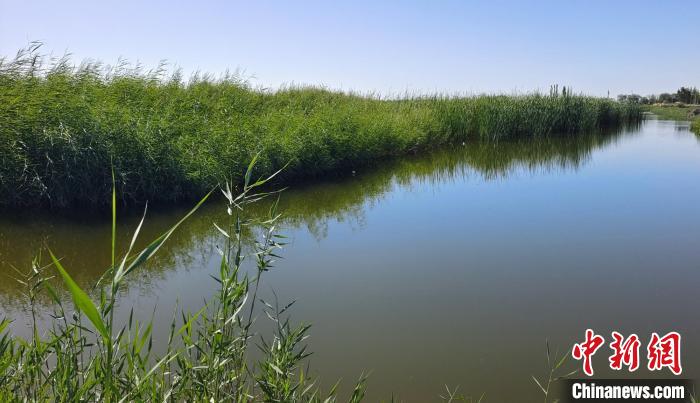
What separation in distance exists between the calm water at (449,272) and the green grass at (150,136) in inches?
19.9

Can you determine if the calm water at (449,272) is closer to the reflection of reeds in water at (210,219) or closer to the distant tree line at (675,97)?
the reflection of reeds in water at (210,219)

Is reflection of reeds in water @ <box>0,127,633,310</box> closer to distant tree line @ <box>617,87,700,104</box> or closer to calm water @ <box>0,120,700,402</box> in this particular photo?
calm water @ <box>0,120,700,402</box>

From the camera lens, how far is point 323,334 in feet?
11.0

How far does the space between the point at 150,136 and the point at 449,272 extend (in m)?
4.50

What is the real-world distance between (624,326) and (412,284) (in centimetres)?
155

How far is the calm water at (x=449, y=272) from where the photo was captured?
10.2ft

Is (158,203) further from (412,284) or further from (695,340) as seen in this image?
(695,340)

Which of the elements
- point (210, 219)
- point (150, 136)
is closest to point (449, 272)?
point (210, 219)

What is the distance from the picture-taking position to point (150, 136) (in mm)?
6895

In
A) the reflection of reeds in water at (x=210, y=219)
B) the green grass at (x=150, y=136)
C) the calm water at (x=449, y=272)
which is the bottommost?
the calm water at (x=449, y=272)

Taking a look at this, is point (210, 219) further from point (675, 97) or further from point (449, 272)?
point (675, 97)

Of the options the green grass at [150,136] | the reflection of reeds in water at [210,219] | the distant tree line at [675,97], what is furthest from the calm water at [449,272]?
the distant tree line at [675,97]

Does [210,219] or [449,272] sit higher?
[210,219]

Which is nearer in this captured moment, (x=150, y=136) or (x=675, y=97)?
(x=150, y=136)
